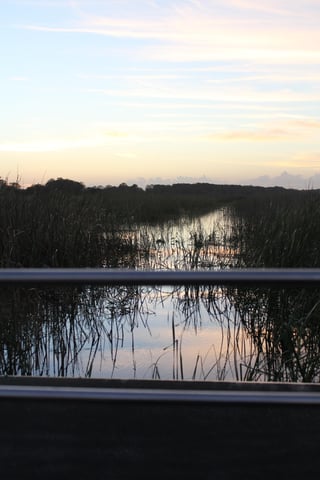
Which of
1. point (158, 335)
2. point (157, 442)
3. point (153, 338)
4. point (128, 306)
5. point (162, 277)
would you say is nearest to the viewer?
point (162, 277)

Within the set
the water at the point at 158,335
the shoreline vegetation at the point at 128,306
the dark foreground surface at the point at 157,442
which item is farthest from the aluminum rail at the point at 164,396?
the water at the point at 158,335

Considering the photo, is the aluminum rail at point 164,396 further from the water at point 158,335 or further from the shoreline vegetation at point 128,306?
the water at point 158,335

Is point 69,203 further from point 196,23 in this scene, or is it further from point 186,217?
point 186,217

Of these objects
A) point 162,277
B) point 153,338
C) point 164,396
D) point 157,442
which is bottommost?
point 153,338

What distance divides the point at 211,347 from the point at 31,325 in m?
1.57

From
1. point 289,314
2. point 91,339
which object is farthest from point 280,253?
point 91,339

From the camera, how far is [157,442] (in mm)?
1747

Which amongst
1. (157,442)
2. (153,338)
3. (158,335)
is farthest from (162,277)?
(158,335)

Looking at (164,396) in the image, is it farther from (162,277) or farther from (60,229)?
(60,229)

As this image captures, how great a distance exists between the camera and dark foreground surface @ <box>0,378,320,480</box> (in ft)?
5.67

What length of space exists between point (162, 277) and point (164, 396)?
32 centimetres

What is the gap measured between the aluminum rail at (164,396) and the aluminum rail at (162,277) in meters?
0.29

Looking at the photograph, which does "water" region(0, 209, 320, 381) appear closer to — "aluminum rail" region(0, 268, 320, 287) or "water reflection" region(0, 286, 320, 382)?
"water reflection" region(0, 286, 320, 382)

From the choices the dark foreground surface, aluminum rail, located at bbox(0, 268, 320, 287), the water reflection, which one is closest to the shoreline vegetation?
the water reflection
